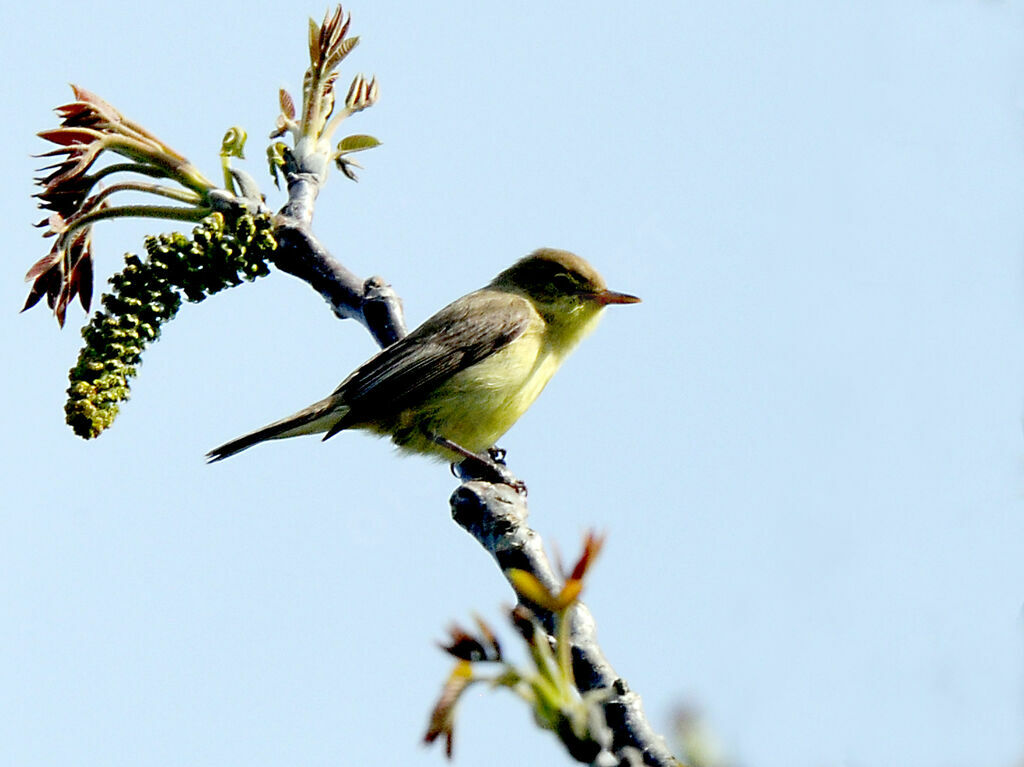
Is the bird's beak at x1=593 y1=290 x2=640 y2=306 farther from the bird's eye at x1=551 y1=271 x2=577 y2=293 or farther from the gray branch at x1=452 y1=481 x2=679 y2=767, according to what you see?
the gray branch at x1=452 y1=481 x2=679 y2=767

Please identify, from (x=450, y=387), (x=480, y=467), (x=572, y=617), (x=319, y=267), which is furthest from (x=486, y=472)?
(x=572, y=617)

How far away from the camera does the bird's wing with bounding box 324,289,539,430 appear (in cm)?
614

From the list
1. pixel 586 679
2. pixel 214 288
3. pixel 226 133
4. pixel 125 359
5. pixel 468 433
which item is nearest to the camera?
pixel 586 679

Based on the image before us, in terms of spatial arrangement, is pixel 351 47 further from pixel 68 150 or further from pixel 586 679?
pixel 586 679

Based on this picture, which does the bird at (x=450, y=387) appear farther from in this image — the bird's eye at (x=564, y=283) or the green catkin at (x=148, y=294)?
the green catkin at (x=148, y=294)

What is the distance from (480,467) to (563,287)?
1.68 metres

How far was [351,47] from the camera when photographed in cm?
519

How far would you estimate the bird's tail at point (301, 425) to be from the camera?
5977mm

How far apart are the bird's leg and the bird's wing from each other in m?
0.32

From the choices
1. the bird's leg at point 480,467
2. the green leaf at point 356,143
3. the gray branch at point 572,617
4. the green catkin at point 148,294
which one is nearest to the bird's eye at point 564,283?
the bird's leg at point 480,467

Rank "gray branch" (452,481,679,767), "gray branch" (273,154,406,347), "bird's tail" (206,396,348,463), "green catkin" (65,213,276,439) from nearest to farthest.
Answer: "gray branch" (452,481,679,767) → "green catkin" (65,213,276,439) → "gray branch" (273,154,406,347) → "bird's tail" (206,396,348,463)

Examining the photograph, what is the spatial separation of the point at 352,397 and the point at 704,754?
4574 mm

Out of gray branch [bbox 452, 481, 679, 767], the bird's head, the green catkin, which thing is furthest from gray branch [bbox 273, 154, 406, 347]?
the bird's head

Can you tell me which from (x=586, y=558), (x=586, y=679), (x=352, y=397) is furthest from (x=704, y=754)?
(x=352, y=397)
